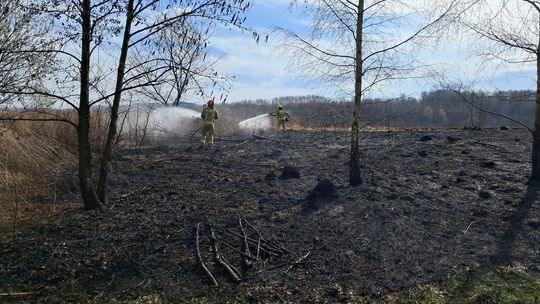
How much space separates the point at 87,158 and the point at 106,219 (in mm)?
900

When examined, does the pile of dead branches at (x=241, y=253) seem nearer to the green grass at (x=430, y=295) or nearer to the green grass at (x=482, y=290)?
the green grass at (x=430, y=295)

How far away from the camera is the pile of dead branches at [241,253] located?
5.18 meters

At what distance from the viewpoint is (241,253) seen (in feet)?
18.2

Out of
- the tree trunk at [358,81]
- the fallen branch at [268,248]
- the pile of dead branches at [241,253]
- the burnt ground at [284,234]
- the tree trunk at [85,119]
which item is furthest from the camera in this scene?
the tree trunk at [358,81]

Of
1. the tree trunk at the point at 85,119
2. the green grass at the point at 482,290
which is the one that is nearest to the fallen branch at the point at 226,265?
the green grass at the point at 482,290

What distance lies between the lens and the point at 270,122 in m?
28.2

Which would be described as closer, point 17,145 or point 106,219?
point 106,219

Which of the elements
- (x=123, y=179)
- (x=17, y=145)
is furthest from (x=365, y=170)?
(x=17, y=145)

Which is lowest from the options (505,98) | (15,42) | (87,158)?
(87,158)

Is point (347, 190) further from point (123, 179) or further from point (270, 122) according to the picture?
point (270, 122)

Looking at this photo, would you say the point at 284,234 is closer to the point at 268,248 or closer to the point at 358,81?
the point at 268,248

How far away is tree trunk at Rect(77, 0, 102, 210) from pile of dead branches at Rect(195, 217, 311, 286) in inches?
69.5

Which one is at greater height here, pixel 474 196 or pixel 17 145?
pixel 17 145

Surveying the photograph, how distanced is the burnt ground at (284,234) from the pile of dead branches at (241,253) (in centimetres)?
3
